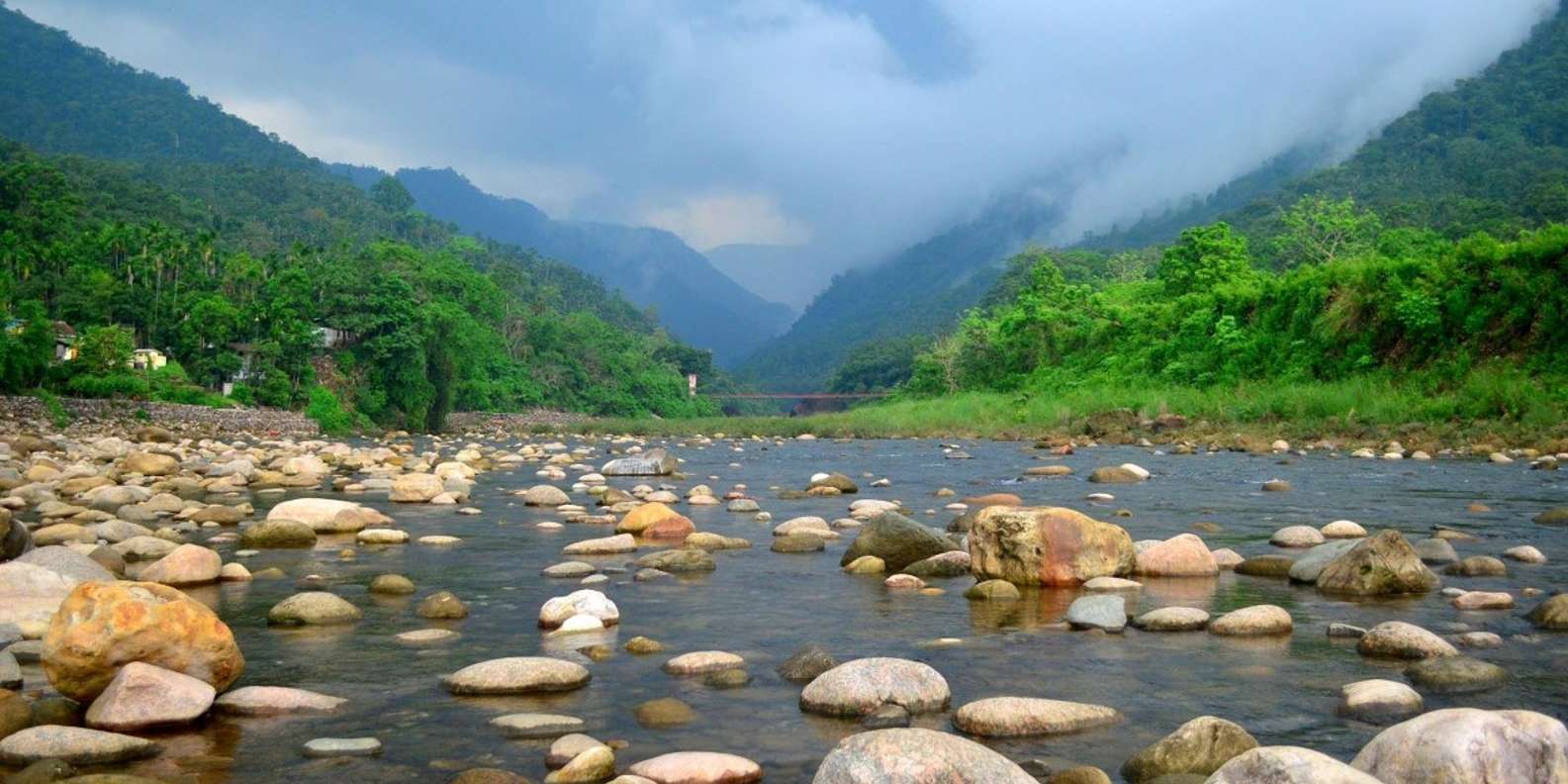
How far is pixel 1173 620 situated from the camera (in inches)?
218

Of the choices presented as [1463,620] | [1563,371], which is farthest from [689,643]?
[1563,371]

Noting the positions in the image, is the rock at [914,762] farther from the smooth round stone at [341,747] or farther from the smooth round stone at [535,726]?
the smooth round stone at [341,747]

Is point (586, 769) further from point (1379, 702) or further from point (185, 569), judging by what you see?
point (185, 569)

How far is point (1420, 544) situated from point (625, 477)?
12.2 m

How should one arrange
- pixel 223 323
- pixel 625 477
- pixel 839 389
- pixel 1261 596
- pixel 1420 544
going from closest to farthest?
1. pixel 1261 596
2. pixel 1420 544
3. pixel 625 477
4. pixel 223 323
5. pixel 839 389

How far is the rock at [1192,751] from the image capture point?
132 inches

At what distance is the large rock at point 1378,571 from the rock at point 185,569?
7.13 m

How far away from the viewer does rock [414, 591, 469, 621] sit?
6.00m

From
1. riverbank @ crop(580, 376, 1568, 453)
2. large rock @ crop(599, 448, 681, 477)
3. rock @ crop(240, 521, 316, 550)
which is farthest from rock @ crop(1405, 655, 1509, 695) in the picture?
riverbank @ crop(580, 376, 1568, 453)

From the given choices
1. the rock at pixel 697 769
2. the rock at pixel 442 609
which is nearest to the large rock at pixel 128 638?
the rock at pixel 442 609

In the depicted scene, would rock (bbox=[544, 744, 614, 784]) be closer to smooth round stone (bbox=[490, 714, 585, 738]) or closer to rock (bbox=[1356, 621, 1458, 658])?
smooth round stone (bbox=[490, 714, 585, 738])

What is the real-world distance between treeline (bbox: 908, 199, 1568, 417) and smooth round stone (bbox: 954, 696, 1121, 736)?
20.4m

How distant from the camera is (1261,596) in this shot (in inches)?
255

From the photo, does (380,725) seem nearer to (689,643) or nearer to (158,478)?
(689,643)
